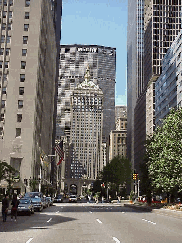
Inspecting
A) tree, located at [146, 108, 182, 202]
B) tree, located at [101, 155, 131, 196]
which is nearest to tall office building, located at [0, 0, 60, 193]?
tree, located at [101, 155, 131, 196]

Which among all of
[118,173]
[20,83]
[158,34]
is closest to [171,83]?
[118,173]

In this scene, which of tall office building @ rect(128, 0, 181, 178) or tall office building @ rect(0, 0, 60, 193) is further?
tall office building @ rect(128, 0, 181, 178)

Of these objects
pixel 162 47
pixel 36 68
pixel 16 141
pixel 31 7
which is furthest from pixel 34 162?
pixel 162 47

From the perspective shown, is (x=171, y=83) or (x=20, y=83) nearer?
(x=20, y=83)

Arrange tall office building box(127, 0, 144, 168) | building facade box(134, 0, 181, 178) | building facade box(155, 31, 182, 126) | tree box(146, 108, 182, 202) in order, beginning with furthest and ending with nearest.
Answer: tall office building box(127, 0, 144, 168), building facade box(134, 0, 181, 178), building facade box(155, 31, 182, 126), tree box(146, 108, 182, 202)

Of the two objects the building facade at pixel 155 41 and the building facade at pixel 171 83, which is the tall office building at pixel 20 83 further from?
the building facade at pixel 155 41

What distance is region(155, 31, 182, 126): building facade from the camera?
101625 mm

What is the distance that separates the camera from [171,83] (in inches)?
4269

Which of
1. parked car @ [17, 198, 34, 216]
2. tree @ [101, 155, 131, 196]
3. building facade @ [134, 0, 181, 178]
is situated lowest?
parked car @ [17, 198, 34, 216]

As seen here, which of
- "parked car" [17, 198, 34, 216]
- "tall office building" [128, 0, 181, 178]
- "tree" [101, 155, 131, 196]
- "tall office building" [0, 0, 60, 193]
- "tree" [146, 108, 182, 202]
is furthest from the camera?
"tall office building" [128, 0, 181, 178]

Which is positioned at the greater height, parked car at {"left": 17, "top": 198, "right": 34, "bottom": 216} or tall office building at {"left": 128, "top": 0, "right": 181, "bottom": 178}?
tall office building at {"left": 128, "top": 0, "right": 181, "bottom": 178}

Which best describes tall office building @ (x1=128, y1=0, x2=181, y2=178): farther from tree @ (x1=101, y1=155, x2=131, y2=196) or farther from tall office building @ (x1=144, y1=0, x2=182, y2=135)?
tree @ (x1=101, y1=155, x2=131, y2=196)

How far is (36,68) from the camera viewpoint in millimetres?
84438

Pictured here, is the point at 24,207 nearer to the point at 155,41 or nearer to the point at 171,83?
the point at 171,83
